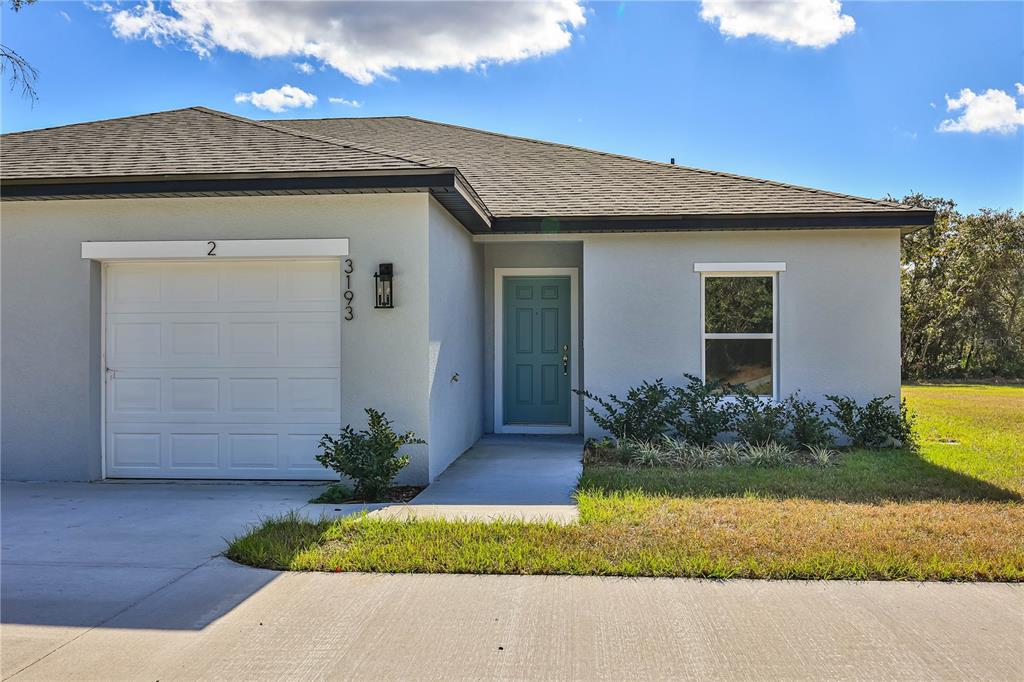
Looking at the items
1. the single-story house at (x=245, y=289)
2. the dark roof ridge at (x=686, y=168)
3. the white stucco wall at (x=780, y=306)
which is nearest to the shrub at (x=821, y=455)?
the white stucco wall at (x=780, y=306)

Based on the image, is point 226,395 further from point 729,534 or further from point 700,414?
point 700,414

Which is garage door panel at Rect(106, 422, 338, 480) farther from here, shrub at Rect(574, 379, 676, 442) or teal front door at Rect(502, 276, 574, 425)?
teal front door at Rect(502, 276, 574, 425)

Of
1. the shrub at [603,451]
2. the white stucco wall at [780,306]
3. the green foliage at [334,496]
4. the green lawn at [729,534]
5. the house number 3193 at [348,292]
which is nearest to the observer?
the green lawn at [729,534]

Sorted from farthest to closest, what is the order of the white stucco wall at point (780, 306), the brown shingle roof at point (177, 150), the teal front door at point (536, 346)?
the teal front door at point (536, 346), the white stucco wall at point (780, 306), the brown shingle roof at point (177, 150)

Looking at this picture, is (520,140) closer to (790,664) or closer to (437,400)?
(437,400)

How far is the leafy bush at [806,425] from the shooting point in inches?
365

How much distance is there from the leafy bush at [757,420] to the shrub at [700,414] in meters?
0.16

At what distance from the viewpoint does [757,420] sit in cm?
931

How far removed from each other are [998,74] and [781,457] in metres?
12.9

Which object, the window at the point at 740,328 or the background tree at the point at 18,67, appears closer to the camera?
the background tree at the point at 18,67

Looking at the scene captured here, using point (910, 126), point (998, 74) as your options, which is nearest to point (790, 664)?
point (998, 74)

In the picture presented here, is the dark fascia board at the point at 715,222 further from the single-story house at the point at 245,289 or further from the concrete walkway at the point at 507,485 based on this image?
the concrete walkway at the point at 507,485

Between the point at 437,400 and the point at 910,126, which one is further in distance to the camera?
the point at 910,126

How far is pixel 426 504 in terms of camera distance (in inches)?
263
